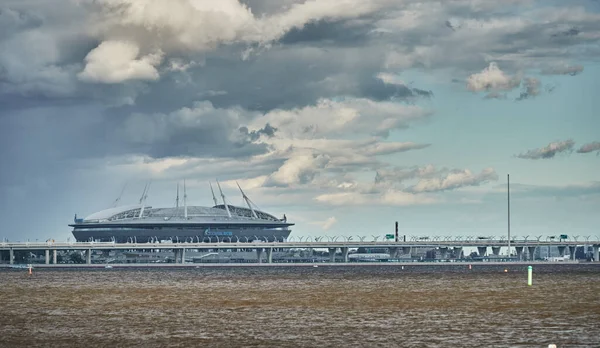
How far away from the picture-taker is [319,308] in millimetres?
99125

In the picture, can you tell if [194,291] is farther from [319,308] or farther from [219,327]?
[219,327]

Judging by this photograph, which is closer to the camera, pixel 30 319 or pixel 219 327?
pixel 219 327

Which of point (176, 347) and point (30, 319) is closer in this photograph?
point (176, 347)

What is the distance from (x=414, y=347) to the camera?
63469 millimetres

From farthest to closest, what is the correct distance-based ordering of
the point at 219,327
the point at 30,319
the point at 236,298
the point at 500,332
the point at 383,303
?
1. the point at 236,298
2. the point at 383,303
3. the point at 30,319
4. the point at 219,327
5. the point at 500,332

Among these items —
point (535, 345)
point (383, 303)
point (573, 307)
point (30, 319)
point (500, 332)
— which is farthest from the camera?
point (383, 303)

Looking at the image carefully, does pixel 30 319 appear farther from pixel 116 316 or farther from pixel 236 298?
pixel 236 298

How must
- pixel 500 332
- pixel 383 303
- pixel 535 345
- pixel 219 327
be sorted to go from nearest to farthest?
pixel 535 345 < pixel 500 332 < pixel 219 327 < pixel 383 303

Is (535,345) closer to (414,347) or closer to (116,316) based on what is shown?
(414,347)

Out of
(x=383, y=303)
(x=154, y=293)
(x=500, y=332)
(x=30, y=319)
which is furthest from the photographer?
(x=154, y=293)

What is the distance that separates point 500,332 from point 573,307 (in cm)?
2726

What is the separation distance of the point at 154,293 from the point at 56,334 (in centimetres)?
5837

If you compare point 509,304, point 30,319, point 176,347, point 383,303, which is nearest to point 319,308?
point 383,303

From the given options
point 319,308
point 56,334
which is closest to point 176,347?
point 56,334
